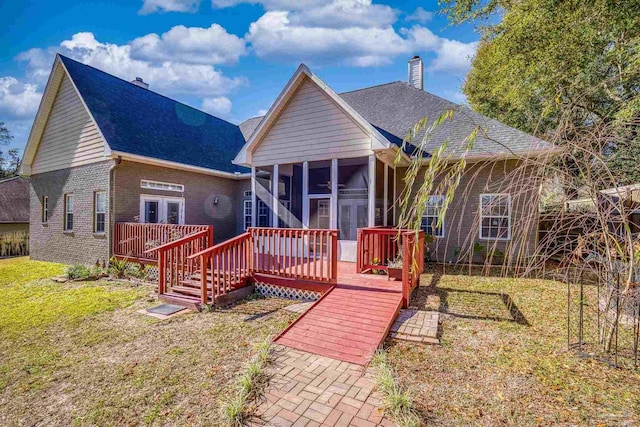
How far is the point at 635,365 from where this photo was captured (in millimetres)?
3566

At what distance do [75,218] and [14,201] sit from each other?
11.9m

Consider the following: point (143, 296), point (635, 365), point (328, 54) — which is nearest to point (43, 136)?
point (143, 296)

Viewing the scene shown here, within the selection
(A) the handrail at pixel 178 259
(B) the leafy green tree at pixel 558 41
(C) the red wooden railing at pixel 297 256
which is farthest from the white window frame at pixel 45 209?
(B) the leafy green tree at pixel 558 41

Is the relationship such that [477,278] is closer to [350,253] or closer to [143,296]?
[350,253]

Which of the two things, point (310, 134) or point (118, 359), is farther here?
point (310, 134)

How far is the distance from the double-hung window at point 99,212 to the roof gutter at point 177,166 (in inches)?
71.0

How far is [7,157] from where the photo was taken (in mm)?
34594

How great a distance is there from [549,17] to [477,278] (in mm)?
8347

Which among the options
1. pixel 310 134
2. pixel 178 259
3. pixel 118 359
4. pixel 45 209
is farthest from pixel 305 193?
pixel 45 209

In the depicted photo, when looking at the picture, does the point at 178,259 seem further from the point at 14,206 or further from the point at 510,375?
the point at 14,206

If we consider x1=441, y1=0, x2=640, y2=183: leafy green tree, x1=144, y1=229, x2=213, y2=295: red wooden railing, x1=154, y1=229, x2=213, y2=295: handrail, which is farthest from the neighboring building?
x1=441, y1=0, x2=640, y2=183: leafy green tree

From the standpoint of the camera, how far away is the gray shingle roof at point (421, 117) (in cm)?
952

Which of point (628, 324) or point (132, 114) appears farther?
point (132, 114)

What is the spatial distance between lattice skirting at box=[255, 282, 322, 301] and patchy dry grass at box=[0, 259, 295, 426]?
0.37m
